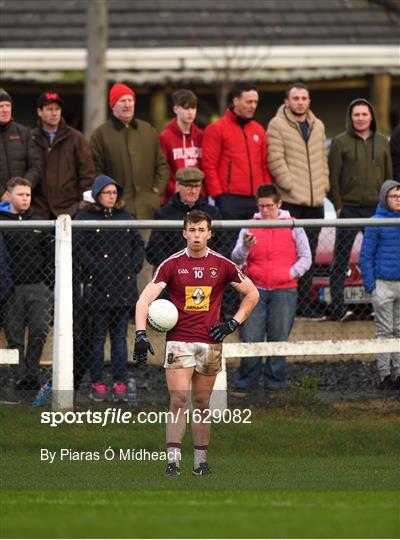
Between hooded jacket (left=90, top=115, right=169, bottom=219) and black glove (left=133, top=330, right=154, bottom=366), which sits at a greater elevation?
hooded jacket (left=90, top=115, right=169, bottom=219)

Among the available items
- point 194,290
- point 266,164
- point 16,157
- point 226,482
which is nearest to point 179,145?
point 266,164

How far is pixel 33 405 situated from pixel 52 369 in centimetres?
37

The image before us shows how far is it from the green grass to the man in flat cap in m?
1.73

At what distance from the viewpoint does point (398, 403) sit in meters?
14.4

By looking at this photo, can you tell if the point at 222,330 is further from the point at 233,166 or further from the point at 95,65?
the point at 95,65

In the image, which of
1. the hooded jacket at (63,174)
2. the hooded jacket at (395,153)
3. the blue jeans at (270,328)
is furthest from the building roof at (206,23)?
the blue jeans at (270,328)

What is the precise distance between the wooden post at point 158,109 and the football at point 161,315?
542 inches

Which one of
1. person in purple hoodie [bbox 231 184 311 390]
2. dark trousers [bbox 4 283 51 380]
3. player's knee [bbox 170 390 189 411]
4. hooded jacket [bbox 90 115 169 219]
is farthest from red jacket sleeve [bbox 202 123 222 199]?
player's knee [bbox 170 390 189 411]

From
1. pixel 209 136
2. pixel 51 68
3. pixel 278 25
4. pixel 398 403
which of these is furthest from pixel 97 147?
pixel 278 25

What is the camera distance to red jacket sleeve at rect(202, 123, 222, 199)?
15.3 meters

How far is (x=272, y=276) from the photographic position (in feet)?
47.2

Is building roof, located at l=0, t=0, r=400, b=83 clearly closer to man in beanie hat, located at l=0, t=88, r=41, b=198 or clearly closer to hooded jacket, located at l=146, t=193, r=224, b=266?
man in beanie hat, located at l=0, t=88, r=41, b=198

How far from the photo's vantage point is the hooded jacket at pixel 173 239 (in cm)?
1448

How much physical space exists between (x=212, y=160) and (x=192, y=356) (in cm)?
402
